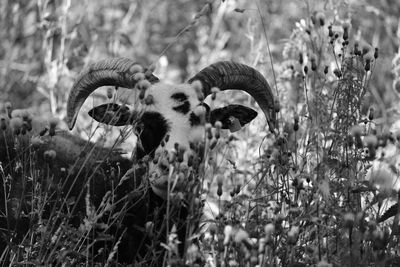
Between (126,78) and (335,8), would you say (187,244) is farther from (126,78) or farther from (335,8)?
(335,8)

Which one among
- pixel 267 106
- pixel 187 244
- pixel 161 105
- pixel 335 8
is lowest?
pixel 187 244

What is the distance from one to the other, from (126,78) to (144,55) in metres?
9.81

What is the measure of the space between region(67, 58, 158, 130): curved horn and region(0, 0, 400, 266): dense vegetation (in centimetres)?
31

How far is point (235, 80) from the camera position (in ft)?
21.3

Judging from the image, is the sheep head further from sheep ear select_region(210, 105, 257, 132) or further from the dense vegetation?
the dense vegetation

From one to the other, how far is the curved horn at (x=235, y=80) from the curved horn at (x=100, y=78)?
38 cm

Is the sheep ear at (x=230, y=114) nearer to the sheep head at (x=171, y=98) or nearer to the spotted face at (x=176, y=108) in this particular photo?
the sheep head at (x=171, y=98)

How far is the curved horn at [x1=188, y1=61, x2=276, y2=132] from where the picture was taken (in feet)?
20.9

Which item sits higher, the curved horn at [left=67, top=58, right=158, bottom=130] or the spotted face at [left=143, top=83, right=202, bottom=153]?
the curved horn at [left=67, top=58, right=158, bottom=130]

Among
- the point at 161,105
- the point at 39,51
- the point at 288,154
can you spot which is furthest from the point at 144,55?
the point at 288,154

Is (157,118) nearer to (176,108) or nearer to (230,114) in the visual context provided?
(176,108)

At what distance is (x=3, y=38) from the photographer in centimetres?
1458

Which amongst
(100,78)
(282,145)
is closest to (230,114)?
(100,78)

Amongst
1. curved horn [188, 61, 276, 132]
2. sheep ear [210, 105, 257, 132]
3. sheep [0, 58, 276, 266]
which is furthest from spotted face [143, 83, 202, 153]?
sheep ear [210, 105, 257, 132]
